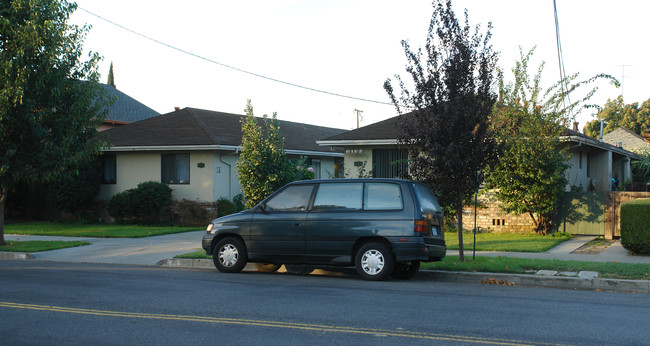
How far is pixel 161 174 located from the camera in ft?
81.3

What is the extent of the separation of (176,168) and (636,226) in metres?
16.8

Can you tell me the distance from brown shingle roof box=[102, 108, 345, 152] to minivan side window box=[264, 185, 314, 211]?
38.6 ft

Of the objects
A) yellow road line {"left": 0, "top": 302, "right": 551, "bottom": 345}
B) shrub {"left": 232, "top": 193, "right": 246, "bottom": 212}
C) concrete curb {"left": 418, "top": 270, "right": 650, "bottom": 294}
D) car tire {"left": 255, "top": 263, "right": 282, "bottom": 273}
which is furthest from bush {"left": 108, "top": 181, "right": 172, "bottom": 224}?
yellow road line {"left": 0, "top": 302, "right": 551, "bottom": 345}

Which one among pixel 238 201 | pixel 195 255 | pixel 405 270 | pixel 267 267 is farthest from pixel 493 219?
pixel 195 255

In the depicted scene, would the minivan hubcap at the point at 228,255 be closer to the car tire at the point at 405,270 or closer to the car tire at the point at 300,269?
the car tire at the point at 300,269

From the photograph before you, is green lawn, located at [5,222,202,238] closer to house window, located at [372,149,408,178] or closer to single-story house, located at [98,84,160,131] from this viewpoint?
house window, located at [372,149,408,178]

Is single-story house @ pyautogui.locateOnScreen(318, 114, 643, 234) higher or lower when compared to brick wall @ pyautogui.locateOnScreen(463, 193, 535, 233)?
higher

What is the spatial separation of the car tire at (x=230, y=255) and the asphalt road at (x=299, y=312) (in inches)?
24.1

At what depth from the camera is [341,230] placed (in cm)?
1112

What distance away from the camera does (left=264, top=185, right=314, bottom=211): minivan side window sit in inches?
460

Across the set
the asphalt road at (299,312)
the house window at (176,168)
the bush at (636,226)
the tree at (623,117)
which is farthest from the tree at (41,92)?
the tree at (623,117)

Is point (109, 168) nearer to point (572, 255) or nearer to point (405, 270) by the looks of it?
point (405, 270)

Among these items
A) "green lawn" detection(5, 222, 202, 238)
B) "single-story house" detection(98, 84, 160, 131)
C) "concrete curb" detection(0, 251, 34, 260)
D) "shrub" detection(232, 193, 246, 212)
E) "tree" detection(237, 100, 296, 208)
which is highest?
"single-story house" detection(98, 84, 160, 131)

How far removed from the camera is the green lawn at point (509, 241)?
609 inches
